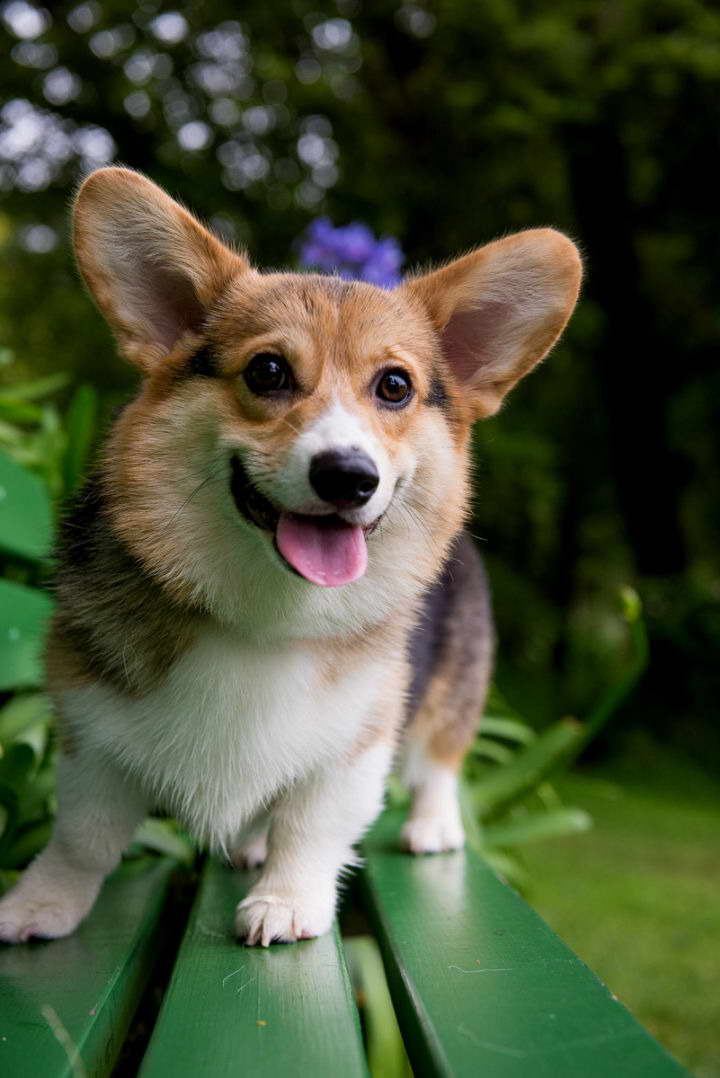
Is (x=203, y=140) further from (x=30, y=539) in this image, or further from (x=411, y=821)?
(x=411, y=821)

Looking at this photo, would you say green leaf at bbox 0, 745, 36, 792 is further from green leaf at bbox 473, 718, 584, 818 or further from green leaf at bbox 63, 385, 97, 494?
green leaf at bbox 473, 718, 584, 818

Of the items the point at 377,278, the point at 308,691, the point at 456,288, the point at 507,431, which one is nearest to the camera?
the point at 308,691

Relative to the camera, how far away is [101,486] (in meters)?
1.99

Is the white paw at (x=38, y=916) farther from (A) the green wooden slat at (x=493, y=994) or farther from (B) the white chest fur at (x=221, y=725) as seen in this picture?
(A) the green wooden slat at (x=493, y=994)

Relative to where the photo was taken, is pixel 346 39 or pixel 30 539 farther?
pixel 346 39

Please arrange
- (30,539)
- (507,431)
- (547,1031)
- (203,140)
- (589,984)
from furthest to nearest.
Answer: (203,140) < (507,431) < (30,539) < (589,984) < (547,1031)

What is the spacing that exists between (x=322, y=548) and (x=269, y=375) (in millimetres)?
342

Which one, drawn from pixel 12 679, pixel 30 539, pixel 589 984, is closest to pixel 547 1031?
pixel 589 984

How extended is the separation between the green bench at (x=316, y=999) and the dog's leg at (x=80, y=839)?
0.08 meters

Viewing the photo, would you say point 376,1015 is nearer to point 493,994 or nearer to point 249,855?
point 249,855

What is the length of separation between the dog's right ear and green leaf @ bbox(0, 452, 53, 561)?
100cm

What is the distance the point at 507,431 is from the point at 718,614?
7.27 feet

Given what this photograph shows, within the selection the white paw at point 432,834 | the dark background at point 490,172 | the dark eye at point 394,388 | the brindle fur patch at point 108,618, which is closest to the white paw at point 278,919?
the brindle fur patch at point 108,618

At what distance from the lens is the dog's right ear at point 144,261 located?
189 centimetres
